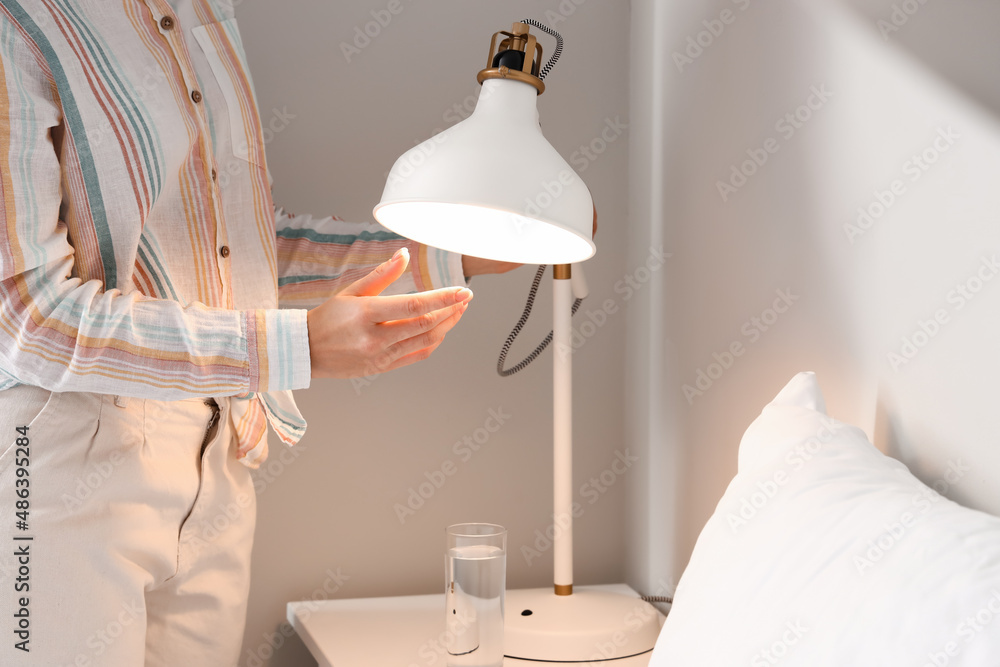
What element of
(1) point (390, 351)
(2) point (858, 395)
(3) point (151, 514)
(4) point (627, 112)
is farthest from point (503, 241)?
(4) point (627, 112)

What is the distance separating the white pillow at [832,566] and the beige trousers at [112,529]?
1.80 feet

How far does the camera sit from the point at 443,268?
1074 millimetres

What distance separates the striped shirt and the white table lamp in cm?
20

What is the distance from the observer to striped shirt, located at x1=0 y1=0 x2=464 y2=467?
748 millimetres

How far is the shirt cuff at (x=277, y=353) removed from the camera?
809 millimetres

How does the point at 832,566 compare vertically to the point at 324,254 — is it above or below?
below

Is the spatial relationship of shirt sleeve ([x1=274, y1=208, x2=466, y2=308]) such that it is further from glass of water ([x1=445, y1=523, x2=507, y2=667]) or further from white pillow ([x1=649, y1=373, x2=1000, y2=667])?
white pillow ([x1=649, y1=373, x2=1000, y2=667])

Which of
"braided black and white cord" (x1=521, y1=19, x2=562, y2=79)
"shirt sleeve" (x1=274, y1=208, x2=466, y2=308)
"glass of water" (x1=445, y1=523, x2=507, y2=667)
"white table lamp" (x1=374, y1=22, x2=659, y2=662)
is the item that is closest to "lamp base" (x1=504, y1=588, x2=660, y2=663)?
"white table lamp" (x1=374, y1=22, x2=659, y2=662)

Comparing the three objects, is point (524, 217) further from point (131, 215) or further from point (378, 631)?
point (378, 631)

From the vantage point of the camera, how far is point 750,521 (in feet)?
1.98

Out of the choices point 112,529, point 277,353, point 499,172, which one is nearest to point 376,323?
point 277,353

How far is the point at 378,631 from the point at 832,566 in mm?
805

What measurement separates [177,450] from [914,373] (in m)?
0.74

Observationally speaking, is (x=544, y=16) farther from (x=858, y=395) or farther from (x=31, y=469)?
(x=31, y=469)
